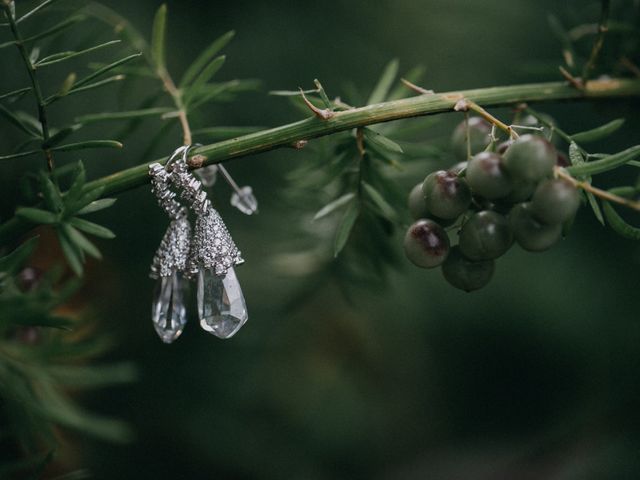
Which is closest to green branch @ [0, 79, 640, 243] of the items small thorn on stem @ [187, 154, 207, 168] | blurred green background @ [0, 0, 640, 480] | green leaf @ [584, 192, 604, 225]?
small thorn on stem @ [187, 154, 207, 168]

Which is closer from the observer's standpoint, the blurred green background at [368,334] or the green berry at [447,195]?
the green berry at [447,195]

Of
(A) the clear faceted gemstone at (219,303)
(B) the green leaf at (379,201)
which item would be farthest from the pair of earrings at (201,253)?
(B) the green leaf at (379,201)

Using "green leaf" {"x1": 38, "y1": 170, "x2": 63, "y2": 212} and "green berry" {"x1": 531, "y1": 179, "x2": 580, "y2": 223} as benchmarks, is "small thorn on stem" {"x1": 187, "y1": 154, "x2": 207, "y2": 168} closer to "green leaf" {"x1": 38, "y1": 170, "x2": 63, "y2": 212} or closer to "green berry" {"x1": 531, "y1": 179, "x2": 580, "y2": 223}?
"green leaf" {"x1": 38, "y1": 170, "x2": 63, "y2": 212}

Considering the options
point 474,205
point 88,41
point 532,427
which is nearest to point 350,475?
point 532,427

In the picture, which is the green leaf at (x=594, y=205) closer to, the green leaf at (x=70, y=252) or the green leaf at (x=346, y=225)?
the green leaf at (x=346, y=225)

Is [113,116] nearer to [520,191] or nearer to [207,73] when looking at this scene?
[207,73]

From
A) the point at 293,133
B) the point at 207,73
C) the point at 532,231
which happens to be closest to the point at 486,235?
the point at 532,231
